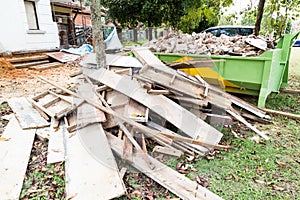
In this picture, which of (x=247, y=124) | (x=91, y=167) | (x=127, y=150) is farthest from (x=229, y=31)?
(x=91, y=167)

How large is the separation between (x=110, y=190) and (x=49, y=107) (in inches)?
83.9

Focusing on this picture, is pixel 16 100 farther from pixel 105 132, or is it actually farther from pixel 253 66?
pixel 253 66

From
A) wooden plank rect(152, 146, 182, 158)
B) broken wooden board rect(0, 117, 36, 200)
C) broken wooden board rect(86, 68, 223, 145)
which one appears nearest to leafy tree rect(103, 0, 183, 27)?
broken wooden board rect(86, 68, 223, 145)

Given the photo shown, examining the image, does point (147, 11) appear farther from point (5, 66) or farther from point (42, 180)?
point (42, 180)

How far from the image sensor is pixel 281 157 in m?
2.70

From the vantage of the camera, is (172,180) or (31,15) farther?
(31,15)

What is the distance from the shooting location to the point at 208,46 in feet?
14.7

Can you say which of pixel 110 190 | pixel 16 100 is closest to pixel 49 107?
pixel 16 100

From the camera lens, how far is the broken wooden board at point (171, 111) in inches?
110

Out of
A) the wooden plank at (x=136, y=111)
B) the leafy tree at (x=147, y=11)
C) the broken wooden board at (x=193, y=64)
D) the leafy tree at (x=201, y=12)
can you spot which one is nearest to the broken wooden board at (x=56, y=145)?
the wooden plank at (x=136, y=111)

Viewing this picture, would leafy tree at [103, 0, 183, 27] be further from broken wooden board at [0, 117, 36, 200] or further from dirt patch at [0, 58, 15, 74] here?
broken wooden board at [0, 117, 36, 200]

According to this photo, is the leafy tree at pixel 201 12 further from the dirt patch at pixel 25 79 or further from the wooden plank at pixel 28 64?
the wooden plank at pixel 28 64

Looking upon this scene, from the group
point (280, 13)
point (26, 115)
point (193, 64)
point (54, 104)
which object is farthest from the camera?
point (280, 13)

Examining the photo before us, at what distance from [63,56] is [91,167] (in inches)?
306
